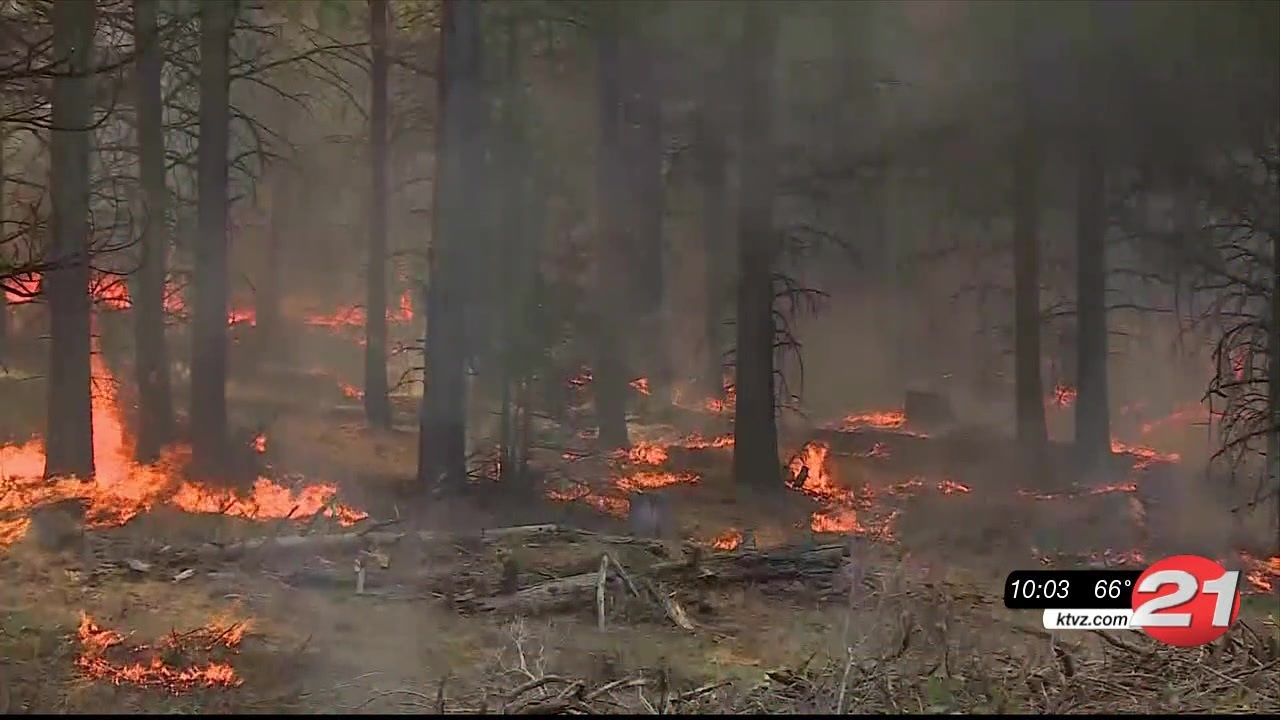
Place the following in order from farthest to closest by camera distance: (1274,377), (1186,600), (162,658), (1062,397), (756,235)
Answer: (756,235) → (1062,397) → (1274,377) → (1186,600) → (162,658)

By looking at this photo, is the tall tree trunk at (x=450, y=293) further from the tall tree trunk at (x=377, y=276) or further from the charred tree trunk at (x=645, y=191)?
the charred tree trunk at (x=645, y=191)

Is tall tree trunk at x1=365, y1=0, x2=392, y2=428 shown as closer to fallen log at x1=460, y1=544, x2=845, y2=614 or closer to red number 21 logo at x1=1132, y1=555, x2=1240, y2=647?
fallen log at x1=460, y1=544, x2=845, y2=614

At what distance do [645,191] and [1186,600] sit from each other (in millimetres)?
2648

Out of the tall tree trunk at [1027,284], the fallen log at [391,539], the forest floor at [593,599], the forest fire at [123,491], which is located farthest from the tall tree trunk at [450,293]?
the tall tree trunk at [1027,284]

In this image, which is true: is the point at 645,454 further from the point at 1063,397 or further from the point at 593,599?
the point at 1063,397

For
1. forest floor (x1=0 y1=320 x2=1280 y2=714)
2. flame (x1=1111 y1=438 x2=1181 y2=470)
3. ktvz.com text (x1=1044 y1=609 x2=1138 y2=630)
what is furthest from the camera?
flame (x1=1111 y1=438 x2=1181 y2=470)

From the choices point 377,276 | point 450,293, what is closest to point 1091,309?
point 450,293

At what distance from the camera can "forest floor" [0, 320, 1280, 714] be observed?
3.16 metres

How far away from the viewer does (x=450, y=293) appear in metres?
4.46

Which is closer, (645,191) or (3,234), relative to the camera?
(3,234)

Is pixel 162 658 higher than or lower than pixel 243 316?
lower

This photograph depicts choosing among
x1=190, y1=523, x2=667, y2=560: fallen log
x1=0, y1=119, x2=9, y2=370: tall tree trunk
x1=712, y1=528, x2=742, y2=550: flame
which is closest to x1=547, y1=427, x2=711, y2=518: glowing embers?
x1=190, y1=523, x2=667, y2=560: fallen log

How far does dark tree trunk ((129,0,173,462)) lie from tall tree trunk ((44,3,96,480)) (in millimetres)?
204

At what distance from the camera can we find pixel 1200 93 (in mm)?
4191
